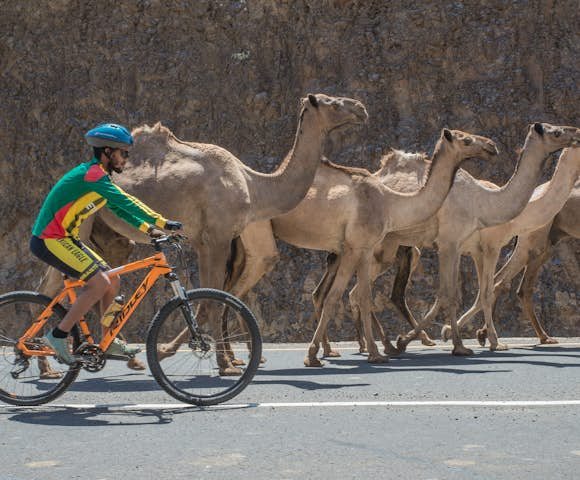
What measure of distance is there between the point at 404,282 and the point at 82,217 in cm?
830

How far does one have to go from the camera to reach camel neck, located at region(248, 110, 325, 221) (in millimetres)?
11977

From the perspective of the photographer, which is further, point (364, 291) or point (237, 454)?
point (364, 291)

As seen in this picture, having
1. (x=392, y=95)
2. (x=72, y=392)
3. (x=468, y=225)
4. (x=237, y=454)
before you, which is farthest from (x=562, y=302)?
(x=237, y=454)

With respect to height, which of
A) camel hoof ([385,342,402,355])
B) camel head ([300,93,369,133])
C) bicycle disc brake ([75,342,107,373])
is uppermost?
camel head ([300,93,369,133])

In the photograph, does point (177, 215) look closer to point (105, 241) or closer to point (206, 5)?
point (105, 241)

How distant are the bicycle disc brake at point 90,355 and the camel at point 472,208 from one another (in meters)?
7.16

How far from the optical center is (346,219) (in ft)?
43.3

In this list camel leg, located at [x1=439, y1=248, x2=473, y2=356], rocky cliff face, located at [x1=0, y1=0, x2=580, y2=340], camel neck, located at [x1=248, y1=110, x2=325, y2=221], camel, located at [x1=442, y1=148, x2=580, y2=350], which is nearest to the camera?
camel neck, located at [x1=248, y1=110, x2=325, y2=221]

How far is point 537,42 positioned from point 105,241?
73.5 feet

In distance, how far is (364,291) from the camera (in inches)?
509

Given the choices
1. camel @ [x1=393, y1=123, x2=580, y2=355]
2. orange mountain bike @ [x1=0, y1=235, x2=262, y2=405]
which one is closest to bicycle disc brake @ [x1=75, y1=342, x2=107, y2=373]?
orange mountain bike @ [x1=0, y1=235, x2=262, y2=405]

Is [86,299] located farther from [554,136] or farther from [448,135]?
[554,136]

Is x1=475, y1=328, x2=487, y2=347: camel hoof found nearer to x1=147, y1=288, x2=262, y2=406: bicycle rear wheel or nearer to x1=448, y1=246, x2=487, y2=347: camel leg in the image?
x1=448, y1=246, x2=487, y2=347: camel leg

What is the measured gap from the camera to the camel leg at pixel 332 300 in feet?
39.6
